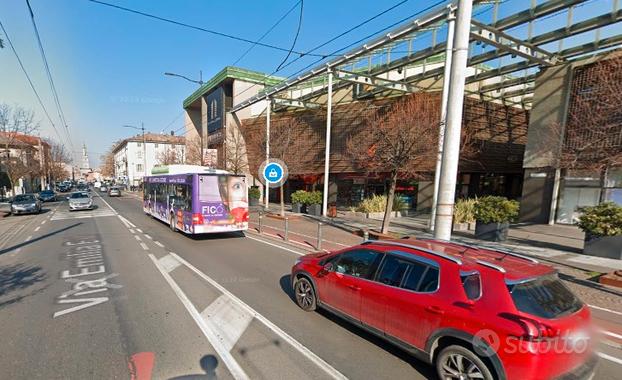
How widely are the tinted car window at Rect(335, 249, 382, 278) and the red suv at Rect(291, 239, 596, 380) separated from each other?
0.05ft

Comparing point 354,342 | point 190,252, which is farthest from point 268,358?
point 190,252

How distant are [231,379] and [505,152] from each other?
2447 cm

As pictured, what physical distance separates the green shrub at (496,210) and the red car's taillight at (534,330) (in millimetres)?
9358

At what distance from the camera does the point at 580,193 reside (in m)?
14.5

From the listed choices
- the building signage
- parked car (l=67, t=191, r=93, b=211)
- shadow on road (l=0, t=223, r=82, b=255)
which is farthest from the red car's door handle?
the building signage

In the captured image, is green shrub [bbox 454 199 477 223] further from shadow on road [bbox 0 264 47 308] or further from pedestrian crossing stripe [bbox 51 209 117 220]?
pedestrian crossing stripe [bbox 51 209 117 220]

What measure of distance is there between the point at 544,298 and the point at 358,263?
203cm

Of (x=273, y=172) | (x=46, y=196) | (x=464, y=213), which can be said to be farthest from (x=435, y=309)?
(x=46, y=196)

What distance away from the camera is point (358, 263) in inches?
159

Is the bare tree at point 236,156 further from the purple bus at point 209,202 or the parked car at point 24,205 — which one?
the parked car at point 24,205

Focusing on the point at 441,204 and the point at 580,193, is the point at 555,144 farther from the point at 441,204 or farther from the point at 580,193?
the point at 441,204

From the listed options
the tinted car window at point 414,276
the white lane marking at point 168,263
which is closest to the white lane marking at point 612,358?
the tinted car window at point 414,276

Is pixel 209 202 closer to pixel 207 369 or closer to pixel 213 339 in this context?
pixel 213 339

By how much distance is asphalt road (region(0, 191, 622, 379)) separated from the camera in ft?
10.8
